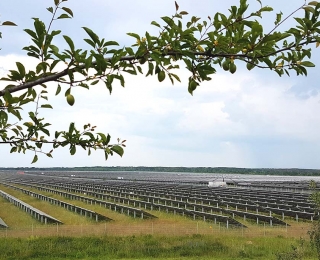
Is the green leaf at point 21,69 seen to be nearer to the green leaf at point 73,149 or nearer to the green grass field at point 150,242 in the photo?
the green leaf at point 73,149

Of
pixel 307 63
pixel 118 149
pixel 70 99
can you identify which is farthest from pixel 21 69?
pixel 307 63

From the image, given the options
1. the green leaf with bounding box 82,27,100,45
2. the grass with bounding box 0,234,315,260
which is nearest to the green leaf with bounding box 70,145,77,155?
the green leaf with bounding box 82,27,100,45

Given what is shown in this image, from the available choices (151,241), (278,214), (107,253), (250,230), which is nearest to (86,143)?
(107,253)

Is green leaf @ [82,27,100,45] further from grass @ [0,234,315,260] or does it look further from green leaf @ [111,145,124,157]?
grass @ [0,234,315,260]

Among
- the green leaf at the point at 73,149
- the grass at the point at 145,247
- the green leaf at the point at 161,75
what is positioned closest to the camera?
the green leaf at the point at 161,75

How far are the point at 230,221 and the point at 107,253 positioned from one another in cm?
958

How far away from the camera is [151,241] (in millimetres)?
17234

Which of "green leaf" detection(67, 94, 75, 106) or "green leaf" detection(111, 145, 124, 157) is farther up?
"green leaf" detection(67, 94, 75, 106)

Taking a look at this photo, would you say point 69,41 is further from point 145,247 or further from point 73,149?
point 145,247

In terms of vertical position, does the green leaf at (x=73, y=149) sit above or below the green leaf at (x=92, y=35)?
below

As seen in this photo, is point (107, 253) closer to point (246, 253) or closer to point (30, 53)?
point (246, 253)

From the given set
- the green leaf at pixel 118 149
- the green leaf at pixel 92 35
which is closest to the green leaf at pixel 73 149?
the green leaf at pixel 118 149

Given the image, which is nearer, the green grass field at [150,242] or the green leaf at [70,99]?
the green leaf at [70,99]

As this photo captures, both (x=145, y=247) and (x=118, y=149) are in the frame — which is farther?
(x=145, y=247)
